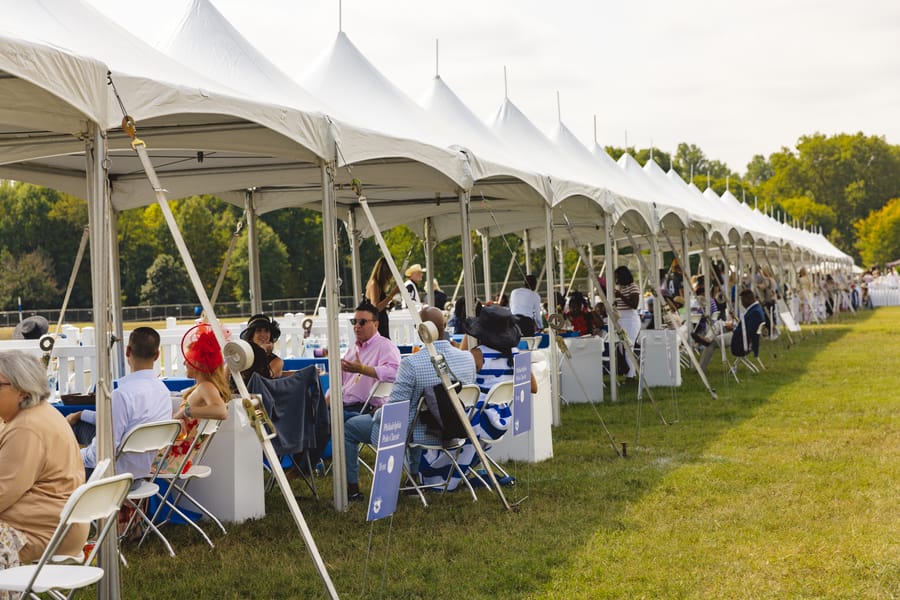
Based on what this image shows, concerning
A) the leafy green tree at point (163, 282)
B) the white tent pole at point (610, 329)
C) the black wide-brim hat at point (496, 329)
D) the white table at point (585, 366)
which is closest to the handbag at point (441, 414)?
the black wide-brim hat at point (496, 329)

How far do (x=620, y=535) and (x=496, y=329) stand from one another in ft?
8.85

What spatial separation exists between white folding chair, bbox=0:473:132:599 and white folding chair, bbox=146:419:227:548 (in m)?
2.32

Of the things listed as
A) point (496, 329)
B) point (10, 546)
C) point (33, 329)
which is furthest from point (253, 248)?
point (10, 546)

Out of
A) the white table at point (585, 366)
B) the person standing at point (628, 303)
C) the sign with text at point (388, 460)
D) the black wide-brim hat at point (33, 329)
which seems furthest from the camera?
the person standing at point (628, 303)

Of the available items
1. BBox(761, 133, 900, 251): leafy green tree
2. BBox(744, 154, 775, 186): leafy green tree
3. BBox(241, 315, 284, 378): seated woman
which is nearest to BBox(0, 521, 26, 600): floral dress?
BBox(241, 315, 284, 378): seated woman

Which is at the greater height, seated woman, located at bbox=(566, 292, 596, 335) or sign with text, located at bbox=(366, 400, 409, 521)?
seated woman, located at bbox=(566, 292, 596, 335)

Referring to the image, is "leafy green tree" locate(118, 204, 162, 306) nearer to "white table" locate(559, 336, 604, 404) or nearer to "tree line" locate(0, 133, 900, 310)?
"tree line" locate(0, 133, 900, 310)

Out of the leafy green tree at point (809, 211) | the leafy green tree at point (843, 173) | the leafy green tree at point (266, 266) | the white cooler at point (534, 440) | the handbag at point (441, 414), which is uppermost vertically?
the leafy green tree at point (843, 173)

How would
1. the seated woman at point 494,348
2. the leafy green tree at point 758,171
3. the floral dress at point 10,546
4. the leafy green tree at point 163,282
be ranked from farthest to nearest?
the leafy green tree at point 758,171 → the leafy green tree at point 163,282 → the seated woman at point 494,348 → the floral dress at point 10,546

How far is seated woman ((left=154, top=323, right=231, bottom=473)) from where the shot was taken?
676 centimetres

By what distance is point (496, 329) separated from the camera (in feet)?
29.5

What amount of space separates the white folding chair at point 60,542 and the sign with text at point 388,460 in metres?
1.35

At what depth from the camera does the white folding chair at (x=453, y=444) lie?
24.1 feet

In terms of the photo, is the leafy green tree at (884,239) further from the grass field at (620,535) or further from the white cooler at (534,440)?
the white cooler at (534,440)
